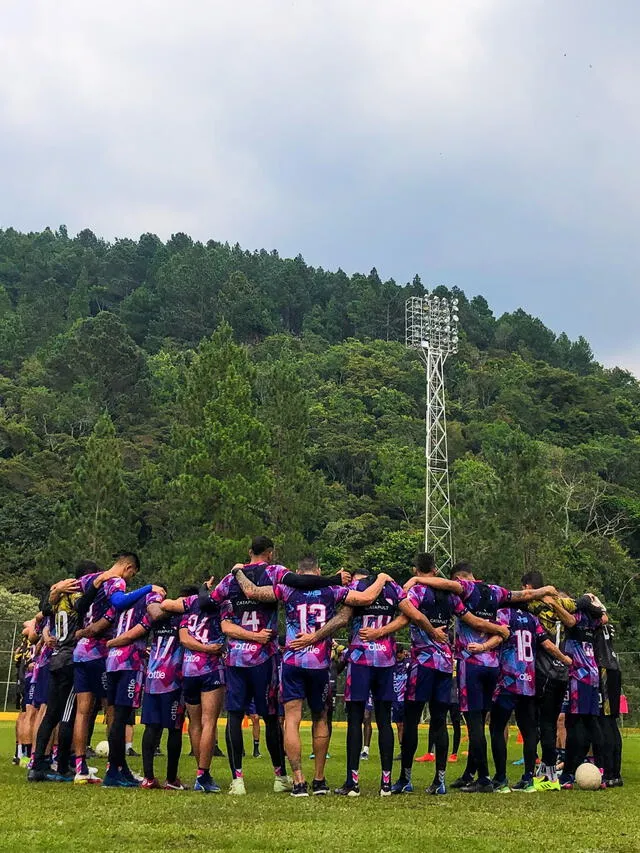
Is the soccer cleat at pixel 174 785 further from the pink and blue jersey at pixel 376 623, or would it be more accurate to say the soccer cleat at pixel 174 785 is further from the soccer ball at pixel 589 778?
the soccer ball at pixel 589 778

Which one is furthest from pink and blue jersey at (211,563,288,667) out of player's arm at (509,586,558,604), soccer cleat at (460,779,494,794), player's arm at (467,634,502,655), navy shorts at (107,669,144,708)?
player's arm at (509,586,558,604)

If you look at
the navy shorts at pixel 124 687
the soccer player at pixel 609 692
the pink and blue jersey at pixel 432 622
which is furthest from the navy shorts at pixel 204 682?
the soccer player at pixel 609 692

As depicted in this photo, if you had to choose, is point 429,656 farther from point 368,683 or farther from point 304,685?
point 304,685

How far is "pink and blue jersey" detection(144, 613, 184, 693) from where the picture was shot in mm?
8656

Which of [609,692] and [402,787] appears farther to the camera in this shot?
[609,692]

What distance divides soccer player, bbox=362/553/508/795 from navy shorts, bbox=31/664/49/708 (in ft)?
12.0

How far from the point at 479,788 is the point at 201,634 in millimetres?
2786

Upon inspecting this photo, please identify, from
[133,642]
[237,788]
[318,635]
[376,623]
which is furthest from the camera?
[133,642]

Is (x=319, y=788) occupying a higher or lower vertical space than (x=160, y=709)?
lower

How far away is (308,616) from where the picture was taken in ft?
26.8

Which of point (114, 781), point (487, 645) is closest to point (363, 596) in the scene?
point (487, 645)

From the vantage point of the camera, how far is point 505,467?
125ft

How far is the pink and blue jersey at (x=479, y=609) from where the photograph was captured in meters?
8.73

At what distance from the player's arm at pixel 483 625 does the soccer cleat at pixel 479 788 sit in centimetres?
127
